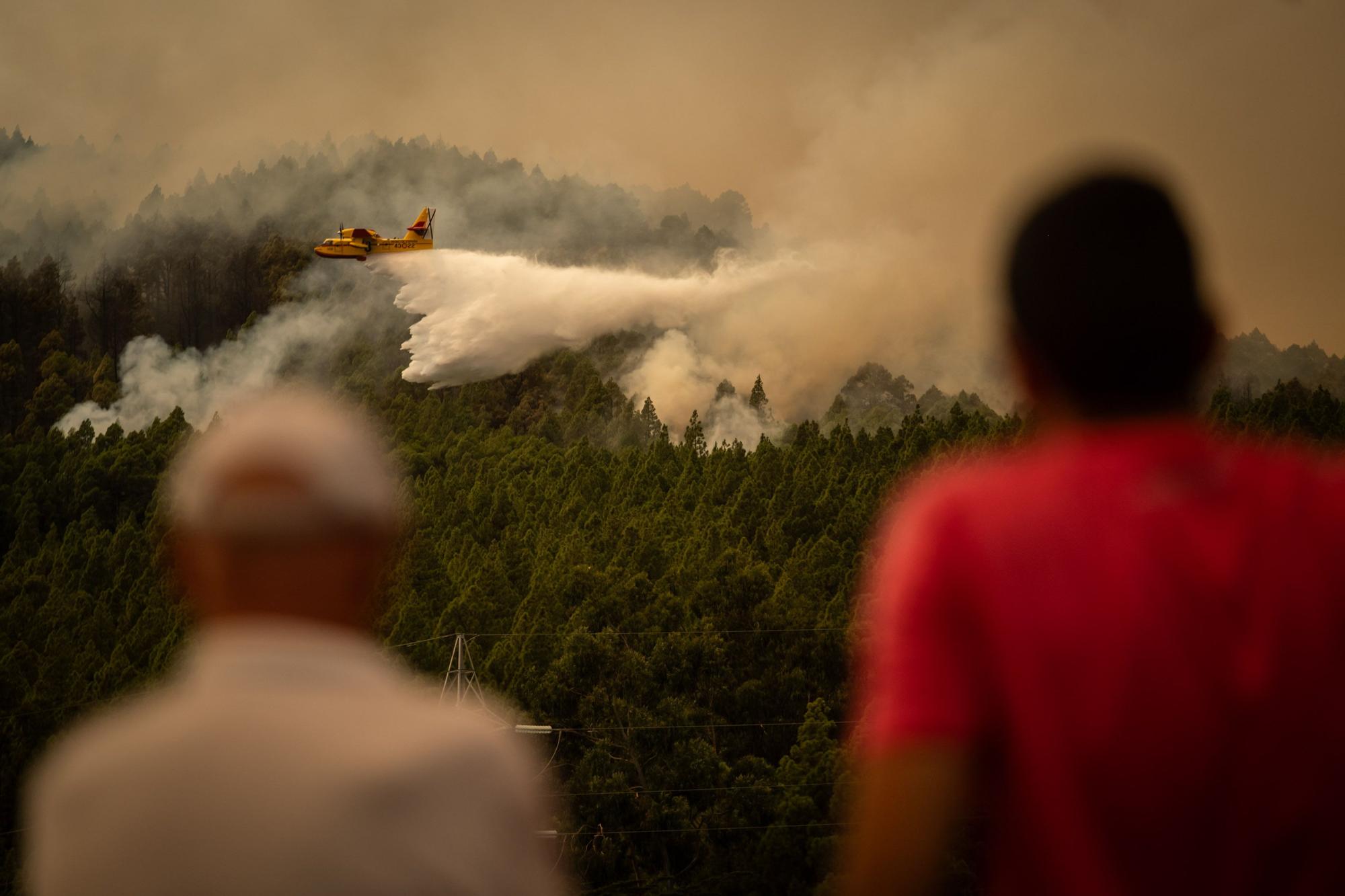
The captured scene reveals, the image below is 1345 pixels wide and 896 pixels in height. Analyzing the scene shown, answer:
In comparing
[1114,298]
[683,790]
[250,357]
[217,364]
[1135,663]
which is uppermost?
[250,357]

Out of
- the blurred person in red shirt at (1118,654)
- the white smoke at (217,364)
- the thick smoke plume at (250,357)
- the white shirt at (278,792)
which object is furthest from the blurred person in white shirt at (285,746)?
the thick smoke plume at (250,357)

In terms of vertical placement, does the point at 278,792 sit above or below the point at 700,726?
above

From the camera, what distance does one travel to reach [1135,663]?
1809mm

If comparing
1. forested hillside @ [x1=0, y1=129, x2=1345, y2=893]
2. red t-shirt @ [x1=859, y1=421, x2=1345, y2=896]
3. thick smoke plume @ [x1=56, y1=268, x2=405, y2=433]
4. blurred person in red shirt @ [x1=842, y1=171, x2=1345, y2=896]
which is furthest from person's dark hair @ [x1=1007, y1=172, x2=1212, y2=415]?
thick smoke plume @ [x1=56, y1=268, x2=405, y2=433]

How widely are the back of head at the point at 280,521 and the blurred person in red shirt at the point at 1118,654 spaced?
727 millimetres

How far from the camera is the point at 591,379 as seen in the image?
10406cm

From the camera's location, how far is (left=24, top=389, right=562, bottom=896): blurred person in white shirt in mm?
1830

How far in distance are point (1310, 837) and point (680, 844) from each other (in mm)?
39621

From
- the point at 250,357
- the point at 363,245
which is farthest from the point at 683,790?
the point at 250,357

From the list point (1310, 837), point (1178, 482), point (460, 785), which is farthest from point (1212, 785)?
point (460, 785)

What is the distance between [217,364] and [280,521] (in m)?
115

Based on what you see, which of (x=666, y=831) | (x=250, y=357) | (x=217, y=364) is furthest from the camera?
(x=250, y=357)

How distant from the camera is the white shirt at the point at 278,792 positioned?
1.83 m

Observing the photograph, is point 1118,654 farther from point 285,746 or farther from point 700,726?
point 700,726
